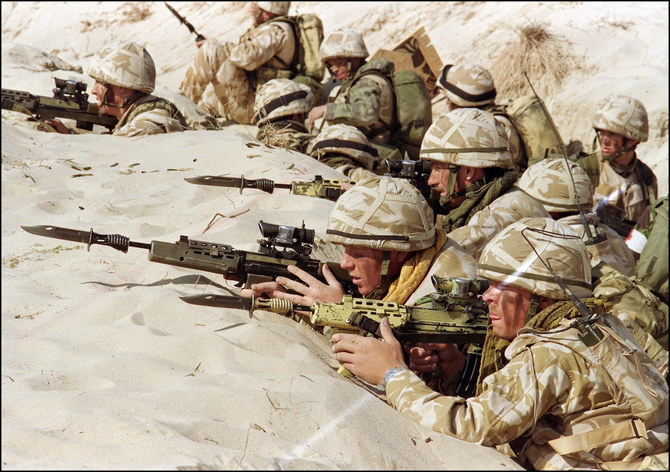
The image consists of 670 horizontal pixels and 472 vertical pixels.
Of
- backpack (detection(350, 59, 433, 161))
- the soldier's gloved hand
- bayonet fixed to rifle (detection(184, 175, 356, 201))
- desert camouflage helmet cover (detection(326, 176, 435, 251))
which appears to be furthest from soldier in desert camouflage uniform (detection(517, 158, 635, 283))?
backpack (detection(350, 59, 433, 161))

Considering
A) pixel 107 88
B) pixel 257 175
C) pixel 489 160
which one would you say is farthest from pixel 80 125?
pixel 489 160

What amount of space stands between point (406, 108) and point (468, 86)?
0.93m

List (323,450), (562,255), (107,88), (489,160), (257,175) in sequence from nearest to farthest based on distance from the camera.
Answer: (323,450) → (562,255) → (489,160) → (257,175) → (107,88)

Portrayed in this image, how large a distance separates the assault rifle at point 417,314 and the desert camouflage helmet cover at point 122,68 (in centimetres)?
525

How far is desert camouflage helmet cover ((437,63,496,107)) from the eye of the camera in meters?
9.70

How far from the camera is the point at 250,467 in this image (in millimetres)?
3539

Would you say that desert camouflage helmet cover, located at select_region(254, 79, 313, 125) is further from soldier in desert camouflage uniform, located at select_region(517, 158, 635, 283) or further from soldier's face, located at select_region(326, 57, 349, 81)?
soldier in desert camouflage uniform, located at select_region(517, 158, 635, 283)

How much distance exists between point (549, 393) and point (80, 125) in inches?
292

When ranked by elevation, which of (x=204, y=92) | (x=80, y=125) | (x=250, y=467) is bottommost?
(x=204, y=92)

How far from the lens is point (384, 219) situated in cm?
512

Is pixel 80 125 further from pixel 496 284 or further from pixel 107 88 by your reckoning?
pixel 496 284

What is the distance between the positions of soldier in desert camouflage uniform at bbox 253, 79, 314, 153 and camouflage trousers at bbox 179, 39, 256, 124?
202 centimetres

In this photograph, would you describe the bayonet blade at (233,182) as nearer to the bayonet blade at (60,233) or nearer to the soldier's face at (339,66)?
the bayonet blade at (60,233)

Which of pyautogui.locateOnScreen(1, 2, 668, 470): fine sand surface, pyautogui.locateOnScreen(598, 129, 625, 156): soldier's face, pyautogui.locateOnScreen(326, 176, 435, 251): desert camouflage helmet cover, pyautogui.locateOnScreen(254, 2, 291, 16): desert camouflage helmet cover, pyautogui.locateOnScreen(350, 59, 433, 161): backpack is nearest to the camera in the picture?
pyautogui.locateOnScreen(1, 2, 668, 470): fine sand surface
